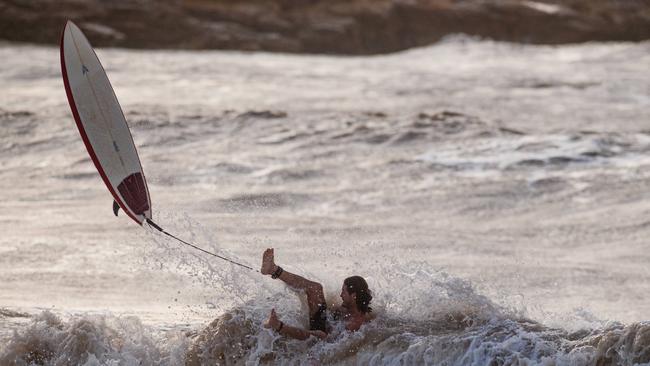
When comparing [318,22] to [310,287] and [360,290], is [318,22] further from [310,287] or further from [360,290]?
[360,290]

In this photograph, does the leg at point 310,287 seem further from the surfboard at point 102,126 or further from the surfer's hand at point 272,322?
the surfboard at point 102,126

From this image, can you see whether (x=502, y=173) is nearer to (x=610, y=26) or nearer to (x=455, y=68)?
(x=455, y=68)

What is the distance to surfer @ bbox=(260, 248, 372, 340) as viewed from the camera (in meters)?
7.36

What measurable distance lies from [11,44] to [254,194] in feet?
44.4

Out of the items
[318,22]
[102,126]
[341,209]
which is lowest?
[341,209]

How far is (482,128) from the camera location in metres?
20.3

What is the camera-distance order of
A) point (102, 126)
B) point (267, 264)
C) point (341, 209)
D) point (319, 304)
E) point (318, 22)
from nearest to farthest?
point (267, 264) → point (319, 304) → point (102, 126) → point (341, 209) → point (318, 22)

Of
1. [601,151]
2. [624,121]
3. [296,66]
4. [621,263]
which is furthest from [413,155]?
[296,66]

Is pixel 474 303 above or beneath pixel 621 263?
above

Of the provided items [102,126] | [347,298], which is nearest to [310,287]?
[347,298]

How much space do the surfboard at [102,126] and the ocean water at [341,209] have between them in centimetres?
78

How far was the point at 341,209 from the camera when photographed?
14.9 m

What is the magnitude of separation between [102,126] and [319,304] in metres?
1.92

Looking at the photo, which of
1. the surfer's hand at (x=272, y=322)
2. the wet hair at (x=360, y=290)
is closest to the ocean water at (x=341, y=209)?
the surfer's hand at (x=272, y=322)
